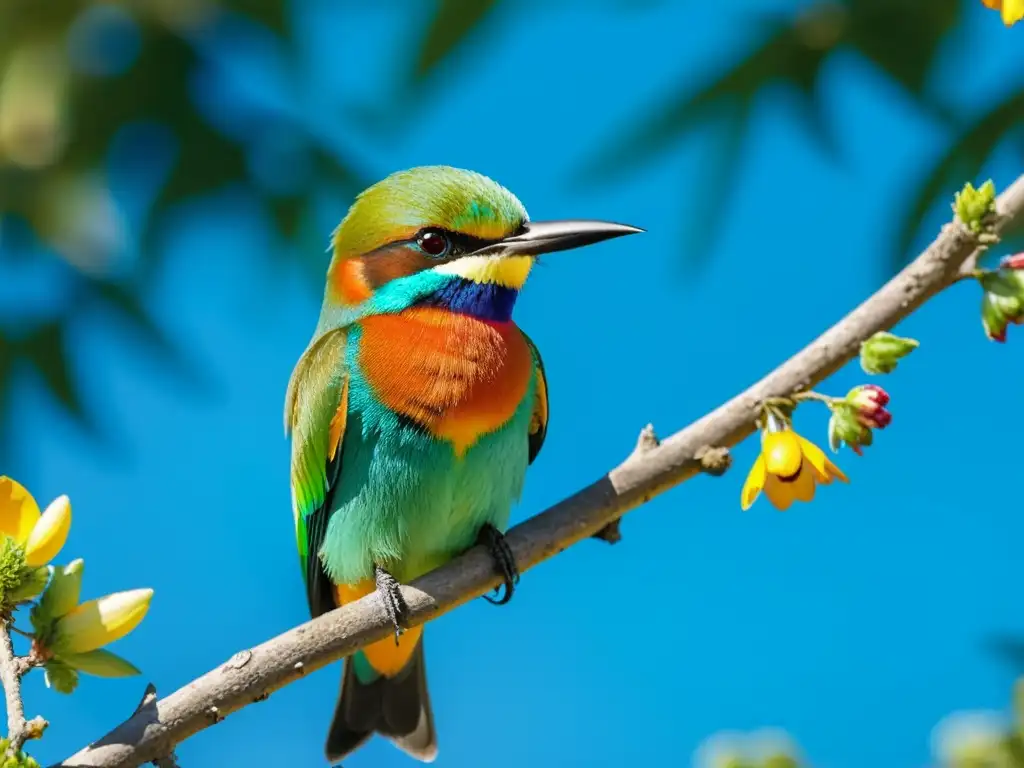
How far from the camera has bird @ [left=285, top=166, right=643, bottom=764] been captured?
2852 mm

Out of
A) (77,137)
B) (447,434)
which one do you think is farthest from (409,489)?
(77,137)

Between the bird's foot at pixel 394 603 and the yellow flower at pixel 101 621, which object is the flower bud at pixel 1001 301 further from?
the yellow flower at pixel 101 621

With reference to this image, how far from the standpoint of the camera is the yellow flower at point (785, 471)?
188cm

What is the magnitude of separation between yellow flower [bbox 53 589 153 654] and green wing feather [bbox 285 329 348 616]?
124 centimetres

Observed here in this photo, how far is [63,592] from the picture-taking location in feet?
5.69

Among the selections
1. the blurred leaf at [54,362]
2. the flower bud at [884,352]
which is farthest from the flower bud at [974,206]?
the blurred leaf at [54,362]

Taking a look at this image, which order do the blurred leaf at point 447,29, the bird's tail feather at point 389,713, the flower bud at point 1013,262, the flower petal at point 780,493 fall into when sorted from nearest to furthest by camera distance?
the flower bud at point 1013,262 < the flower petal at point 780,493 < the bird's tail feather at point 389,713 < the blurred leaf at point 447,29

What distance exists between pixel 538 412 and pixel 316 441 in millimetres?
521

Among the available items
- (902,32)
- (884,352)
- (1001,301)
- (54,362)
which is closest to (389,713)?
(54,362)

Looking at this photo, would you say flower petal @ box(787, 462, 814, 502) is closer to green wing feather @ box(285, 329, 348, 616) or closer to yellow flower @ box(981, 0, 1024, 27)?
yellow flower @ box(981, 0, 1024, 27)

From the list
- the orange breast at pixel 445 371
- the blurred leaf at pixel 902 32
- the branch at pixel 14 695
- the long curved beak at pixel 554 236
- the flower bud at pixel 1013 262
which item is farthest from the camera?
the blurred leaf at pixel 902 32

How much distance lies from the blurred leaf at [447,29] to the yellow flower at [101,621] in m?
2.29

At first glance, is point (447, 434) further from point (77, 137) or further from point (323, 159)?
point (77, 137)

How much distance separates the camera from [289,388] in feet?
10.6
